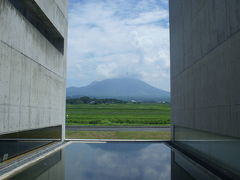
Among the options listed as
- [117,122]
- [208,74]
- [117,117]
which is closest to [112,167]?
[208,74]

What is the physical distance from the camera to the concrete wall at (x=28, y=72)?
29.1ft

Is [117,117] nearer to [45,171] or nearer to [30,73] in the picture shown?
[30,73]

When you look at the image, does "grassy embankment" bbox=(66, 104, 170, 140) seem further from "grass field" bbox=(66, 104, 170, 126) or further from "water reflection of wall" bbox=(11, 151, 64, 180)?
"water reflection of wall" bbox=(11, 151, 64, 180)

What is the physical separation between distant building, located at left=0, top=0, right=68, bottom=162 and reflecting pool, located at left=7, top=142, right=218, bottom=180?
1.53 m

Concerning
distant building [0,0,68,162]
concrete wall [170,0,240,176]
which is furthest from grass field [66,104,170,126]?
concrete wall [170,0,240,176]

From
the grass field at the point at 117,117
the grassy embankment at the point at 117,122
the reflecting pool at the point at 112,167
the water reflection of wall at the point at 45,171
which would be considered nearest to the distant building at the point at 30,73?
the water reflection of wall at the point at 45,171

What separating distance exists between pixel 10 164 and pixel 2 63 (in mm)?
3612

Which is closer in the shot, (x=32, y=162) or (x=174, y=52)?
(x=32, y=162)

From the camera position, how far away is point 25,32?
425 inches

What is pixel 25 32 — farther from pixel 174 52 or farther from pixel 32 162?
pixel 174 52

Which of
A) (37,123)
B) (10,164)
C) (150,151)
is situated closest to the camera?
(10,164)

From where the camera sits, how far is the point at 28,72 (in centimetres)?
1114

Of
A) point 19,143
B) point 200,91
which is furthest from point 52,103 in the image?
point 200,91

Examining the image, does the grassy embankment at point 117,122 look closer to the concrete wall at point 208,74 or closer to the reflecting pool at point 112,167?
the concrete wall at point 208,74
